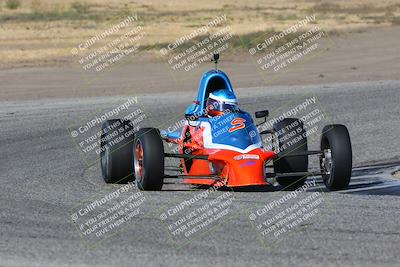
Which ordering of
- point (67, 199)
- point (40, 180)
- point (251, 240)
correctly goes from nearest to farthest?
1. point (251, 240)
2. point (67, 199)
3. point (40, 180)

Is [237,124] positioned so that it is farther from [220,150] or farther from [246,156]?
[246,156]

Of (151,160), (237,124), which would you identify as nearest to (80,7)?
(237,124)

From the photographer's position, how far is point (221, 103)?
49.1 ft

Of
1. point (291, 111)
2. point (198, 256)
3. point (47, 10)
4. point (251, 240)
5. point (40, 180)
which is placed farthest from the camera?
point (47, 10)

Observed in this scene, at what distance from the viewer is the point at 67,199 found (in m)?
13.3

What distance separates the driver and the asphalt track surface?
3.63 ft

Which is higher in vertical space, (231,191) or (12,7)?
(12,7)

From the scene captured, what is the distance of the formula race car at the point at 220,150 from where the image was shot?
13.5m

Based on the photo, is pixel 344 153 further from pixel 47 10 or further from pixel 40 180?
pixel 47 10

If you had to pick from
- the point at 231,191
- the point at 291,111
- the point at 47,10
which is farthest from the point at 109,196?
the point at 47,10

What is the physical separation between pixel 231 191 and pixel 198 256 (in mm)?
4430

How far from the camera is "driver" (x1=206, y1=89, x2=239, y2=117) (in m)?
14.9

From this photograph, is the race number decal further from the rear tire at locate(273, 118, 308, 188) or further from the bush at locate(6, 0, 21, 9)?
the bush at locate(6, 0, 21, 9)

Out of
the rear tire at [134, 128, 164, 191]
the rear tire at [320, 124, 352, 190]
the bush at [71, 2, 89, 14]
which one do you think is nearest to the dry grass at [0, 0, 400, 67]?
the bush at [71, 2, 89, 14]
